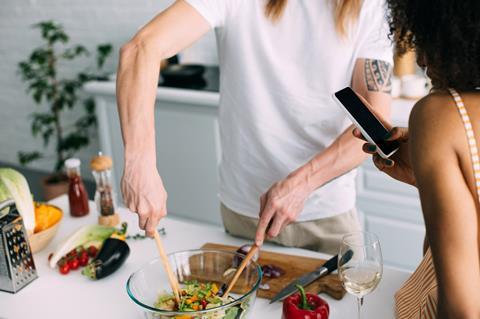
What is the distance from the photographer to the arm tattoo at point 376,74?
1455mm

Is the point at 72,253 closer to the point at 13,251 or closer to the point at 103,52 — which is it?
the point at 13,251

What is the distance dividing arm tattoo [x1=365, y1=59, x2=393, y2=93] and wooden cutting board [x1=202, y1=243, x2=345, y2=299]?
0.45 m

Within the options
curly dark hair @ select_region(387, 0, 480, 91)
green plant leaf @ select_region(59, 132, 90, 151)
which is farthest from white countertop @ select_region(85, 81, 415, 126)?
curly dark hair @ select_region(387, 0, 480, 91)

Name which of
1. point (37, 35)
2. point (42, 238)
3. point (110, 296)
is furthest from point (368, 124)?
point (37, 35)

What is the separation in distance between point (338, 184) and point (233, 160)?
293 millimetres

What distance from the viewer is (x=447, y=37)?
0.75 meters

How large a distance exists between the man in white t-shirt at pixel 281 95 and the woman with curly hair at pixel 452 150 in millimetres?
562

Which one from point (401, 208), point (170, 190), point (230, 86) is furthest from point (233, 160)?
point (170, 190)

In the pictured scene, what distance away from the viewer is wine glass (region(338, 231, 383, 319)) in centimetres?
107

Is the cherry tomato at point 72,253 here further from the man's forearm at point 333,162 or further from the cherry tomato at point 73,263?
the man's forearm at point 333,162

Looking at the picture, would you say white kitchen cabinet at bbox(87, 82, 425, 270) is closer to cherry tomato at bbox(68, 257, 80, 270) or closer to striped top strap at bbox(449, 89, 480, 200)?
cherry tomato at bbox(68, 257, 80, 270)

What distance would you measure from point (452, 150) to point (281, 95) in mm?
802

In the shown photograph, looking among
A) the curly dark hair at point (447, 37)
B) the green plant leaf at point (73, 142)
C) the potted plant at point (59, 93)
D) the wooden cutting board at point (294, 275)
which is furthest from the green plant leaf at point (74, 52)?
the curly dark hair at point (447, 37)

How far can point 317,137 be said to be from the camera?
5.05ft
